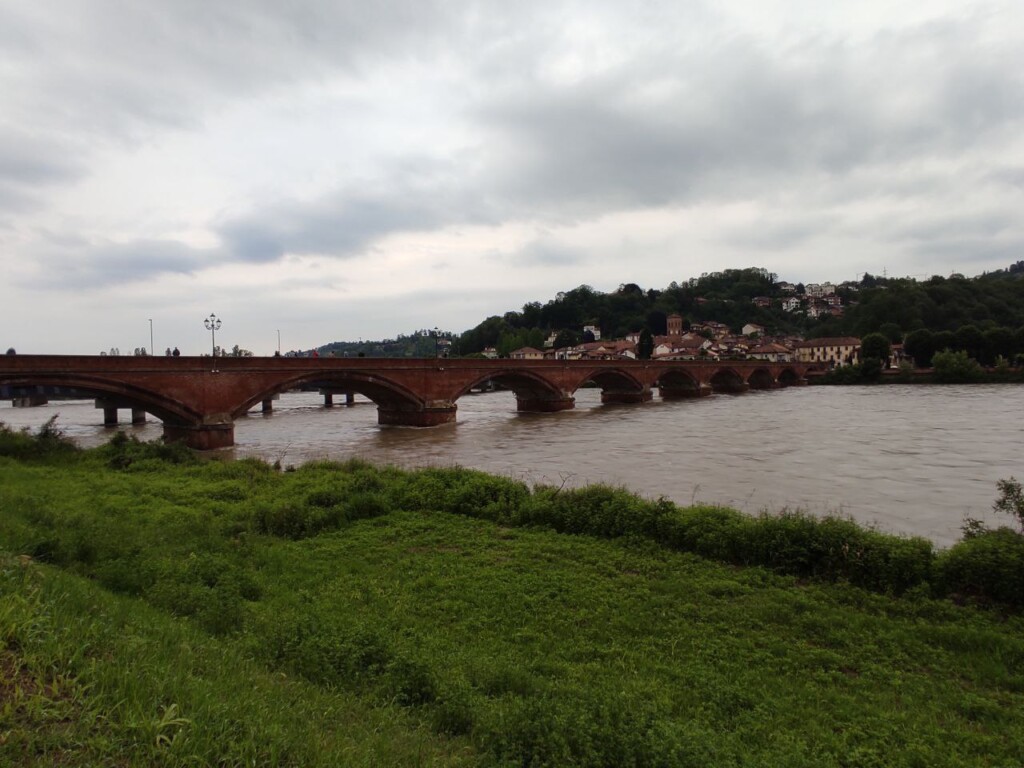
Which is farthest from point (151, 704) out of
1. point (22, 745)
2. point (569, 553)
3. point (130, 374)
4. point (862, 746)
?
point (130, 374)

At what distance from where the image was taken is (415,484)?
1304 cm

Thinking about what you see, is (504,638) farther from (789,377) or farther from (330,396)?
(789,377)

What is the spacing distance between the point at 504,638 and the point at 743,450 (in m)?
18.9

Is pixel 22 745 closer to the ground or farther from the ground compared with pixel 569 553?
farther from the ground

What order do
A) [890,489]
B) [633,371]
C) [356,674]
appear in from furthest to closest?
[633,371] < [890,489] < [356,674]

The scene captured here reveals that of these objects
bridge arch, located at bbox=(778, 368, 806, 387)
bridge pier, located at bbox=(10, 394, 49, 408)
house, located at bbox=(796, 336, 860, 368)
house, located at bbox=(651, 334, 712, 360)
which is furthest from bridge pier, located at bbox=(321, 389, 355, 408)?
house, located at bbox=(796, 336, 860, 368)

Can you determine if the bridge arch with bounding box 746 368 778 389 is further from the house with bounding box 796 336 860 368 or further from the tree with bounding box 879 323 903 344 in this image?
the tree with bounding box 879 323 903 344

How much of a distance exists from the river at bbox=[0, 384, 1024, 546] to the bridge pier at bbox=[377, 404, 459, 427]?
40.0 inches

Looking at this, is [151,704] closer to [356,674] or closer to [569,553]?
[356,674]

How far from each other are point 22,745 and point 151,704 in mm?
528

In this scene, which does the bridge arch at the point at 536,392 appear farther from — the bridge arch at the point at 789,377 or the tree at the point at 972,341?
the tree at the point at 972,341

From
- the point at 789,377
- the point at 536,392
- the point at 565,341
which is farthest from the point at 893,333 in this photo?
the point at 536,392

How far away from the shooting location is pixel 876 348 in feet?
268

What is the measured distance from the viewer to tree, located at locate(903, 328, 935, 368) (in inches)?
3243
